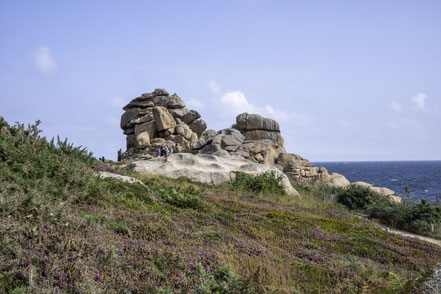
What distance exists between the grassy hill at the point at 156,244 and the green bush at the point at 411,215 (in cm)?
451

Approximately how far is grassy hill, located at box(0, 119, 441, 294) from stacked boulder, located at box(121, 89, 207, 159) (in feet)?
127

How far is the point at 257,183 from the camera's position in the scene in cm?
1809

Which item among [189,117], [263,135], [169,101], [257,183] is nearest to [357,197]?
[257,183]

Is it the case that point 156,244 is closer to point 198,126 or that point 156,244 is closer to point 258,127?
point 258,127

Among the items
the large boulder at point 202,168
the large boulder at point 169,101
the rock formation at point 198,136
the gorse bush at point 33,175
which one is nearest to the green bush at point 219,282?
the gorse bush at point 33,175

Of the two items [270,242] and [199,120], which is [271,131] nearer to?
[199,120]

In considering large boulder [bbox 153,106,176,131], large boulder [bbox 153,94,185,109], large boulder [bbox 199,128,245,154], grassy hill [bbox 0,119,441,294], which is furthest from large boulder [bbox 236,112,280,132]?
grassy hill [bbox 0,119,441,294]

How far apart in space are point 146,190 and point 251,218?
3044mm

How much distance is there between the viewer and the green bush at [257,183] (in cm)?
1750

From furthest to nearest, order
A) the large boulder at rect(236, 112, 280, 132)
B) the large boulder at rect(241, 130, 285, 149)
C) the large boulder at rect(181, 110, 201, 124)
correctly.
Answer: the large boulder at rect(181, 110, 201, 124)
the large boulder at rect(236, 112, 280, 132)
the large boulder at rect(241, 130, 285, 149)

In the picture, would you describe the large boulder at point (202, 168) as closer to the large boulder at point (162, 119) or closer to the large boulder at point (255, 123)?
the large boulder at point (255, 123)

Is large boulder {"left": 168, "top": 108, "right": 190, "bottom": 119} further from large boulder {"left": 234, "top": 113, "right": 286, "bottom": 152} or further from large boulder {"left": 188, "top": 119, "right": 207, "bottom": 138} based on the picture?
large boulder {"left": 234, "top": 113, "right": 286, "bottom": 152}

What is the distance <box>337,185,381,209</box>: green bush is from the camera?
18.1 meters

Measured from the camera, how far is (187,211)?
8375mm
